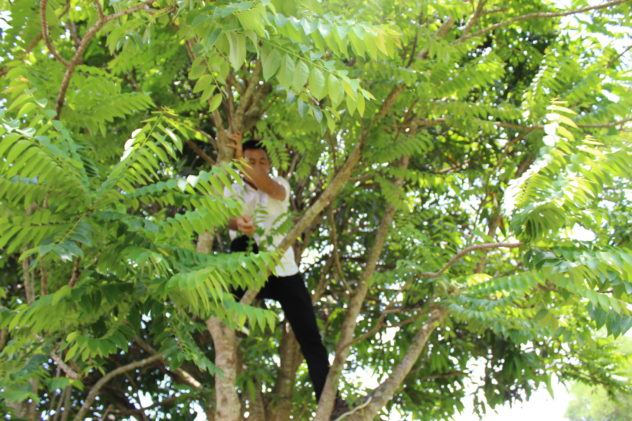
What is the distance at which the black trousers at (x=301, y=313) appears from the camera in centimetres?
457

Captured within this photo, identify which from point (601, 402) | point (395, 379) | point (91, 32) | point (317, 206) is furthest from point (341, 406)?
point (601, 402)

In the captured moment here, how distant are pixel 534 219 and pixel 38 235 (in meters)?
2.07

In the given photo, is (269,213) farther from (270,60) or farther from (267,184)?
(270,60)

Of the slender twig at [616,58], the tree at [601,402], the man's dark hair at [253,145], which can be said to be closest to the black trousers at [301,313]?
the man's dark hair at [253,145]

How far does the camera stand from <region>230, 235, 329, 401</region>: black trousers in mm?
4570

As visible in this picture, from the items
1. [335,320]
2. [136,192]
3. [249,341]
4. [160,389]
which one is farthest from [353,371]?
[136,192]

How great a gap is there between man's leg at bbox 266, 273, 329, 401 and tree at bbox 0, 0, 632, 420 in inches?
7.7

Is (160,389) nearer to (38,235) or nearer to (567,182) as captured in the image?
(38,235)

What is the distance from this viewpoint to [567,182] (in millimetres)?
2678

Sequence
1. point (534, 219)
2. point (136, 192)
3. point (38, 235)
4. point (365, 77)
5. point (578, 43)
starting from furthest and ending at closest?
point (578, 43)
point (365, 77)
point (534, 219)
point (136, 192)
point (38, 235)

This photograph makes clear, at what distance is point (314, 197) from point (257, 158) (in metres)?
1.93

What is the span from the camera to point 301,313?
15.0ft

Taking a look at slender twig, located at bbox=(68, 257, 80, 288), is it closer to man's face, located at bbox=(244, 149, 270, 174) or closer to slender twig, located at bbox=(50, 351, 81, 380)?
slender twig, located at bbox=(50, 351, 81, 380)

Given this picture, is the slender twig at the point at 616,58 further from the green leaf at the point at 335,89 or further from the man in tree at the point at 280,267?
the green leaf at the point at 335,89
